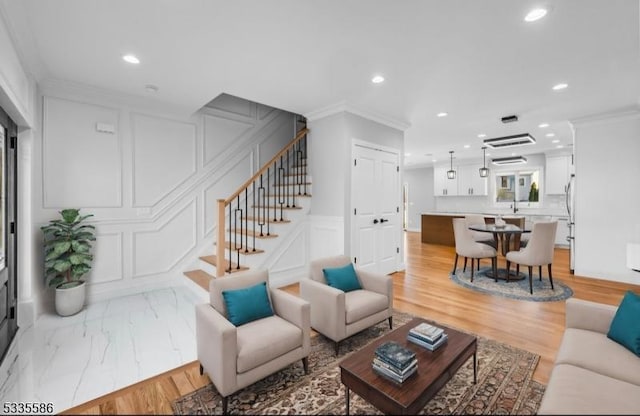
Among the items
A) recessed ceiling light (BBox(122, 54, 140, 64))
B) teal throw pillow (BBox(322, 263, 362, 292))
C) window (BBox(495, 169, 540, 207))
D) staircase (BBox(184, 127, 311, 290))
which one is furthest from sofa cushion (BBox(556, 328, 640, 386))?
window (BBox(495, 169, 540, 207))

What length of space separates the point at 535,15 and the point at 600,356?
2349 mm

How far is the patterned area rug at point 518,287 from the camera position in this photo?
12.6 ft

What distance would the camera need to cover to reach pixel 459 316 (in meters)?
3.24

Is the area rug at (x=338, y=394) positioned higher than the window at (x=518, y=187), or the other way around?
the window at (x=518, y=187)

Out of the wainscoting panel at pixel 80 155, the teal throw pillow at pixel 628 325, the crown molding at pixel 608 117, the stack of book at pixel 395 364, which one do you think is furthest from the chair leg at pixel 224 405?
the crown molding at pixel 608 117

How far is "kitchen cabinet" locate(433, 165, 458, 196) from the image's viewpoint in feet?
30.7

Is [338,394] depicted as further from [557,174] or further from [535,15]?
[557,174]

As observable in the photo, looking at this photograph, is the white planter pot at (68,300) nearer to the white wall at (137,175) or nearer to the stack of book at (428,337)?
the white wall at (137,175)

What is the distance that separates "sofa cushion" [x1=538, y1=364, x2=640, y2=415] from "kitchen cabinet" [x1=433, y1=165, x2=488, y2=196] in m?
8.13

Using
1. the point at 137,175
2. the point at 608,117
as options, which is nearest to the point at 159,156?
the point at 137,175

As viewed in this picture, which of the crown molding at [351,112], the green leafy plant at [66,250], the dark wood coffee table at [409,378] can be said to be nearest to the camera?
the dark wood coffee table at [409,378]

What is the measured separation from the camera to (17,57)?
101 inches

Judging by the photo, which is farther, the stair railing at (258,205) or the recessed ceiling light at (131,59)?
the stair railing at (258,205)

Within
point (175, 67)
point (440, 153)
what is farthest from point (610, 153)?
point (175, 67)
